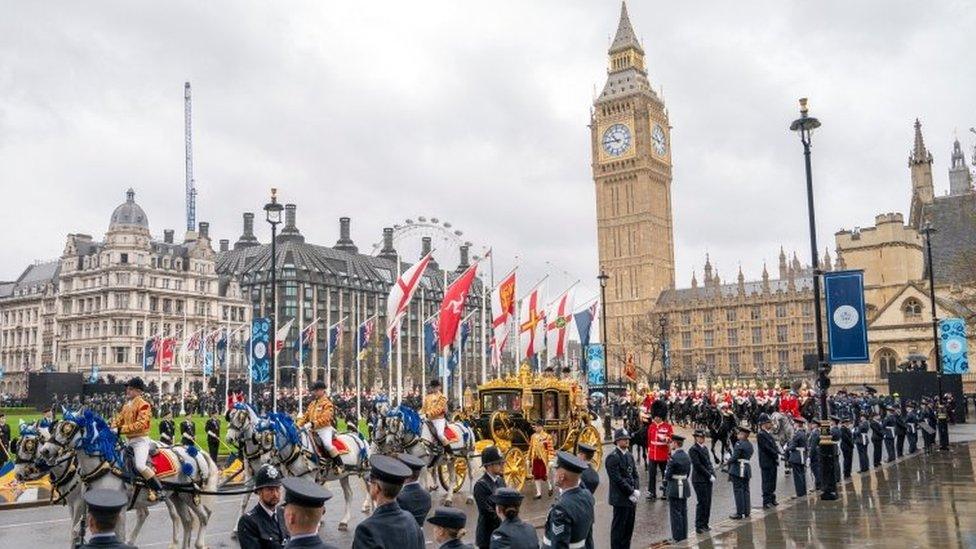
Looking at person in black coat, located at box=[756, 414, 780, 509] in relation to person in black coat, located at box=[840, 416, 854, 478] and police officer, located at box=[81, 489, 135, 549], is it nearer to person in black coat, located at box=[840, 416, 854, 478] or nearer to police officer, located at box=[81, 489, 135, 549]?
person in black coat, located at box=[840, 416, 854, 478]

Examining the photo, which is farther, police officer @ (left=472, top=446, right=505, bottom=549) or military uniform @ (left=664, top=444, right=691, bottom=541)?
military uniform @ (left=664, top=444, right=691, bottom=541)

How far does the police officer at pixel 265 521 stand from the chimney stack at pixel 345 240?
132982 mm

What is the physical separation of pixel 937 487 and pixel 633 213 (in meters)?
115

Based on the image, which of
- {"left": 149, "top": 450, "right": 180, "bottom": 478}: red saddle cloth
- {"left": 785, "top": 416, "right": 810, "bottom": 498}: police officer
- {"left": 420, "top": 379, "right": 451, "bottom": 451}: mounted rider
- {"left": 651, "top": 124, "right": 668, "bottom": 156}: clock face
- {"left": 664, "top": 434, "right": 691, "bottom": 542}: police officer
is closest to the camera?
{"left": 149, "top": 450, "right": 180, "bottom": 478}: red saddle cloth

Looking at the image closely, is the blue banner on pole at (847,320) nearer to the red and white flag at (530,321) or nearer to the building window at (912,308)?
the red and white flag at (530,321)

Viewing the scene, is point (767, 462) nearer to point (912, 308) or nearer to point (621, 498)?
point (621, 498)

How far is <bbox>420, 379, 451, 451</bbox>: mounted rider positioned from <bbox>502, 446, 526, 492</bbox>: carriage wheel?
2.13 m

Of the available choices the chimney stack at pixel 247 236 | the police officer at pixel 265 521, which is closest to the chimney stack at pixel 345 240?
the chimney stack at pixel 247 236

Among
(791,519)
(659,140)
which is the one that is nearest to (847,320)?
(791,519)

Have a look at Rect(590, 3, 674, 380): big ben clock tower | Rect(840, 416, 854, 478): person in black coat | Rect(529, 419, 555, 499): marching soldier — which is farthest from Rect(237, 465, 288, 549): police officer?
Rect(590, 3, 674, 380): big ben clock tower

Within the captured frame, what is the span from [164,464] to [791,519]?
36.1 ft

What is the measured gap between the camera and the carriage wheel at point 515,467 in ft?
65.9

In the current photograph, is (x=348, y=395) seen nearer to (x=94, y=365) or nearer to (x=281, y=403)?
(x=281, y=403)

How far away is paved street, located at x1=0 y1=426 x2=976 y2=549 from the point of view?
44.2 feet
